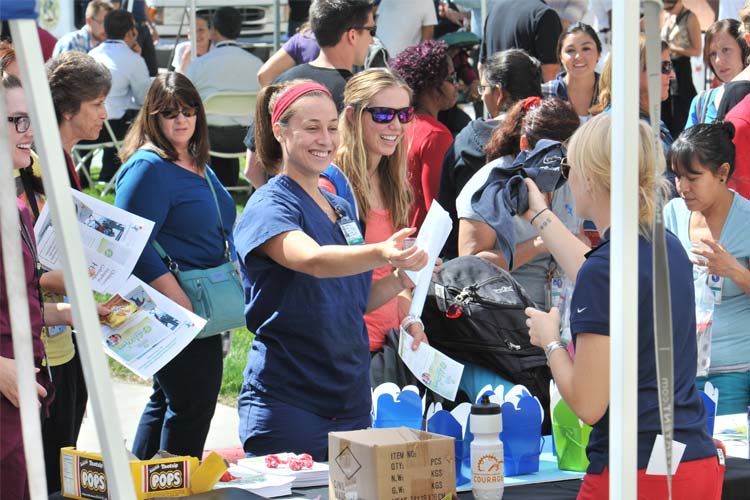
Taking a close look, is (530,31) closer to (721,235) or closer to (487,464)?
(721,235)

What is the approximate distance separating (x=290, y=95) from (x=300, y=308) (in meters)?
0.66

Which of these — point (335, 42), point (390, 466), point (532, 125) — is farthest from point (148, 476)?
point (335, 42)

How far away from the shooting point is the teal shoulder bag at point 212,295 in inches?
166

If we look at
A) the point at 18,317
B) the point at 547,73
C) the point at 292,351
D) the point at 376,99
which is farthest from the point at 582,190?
the point at 547,73

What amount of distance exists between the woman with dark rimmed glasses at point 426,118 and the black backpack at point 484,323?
103cm

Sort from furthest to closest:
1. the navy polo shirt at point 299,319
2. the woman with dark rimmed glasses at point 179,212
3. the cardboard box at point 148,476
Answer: the woman with dark rimmed glasses at point 179,212
the navy polo shirt at point 299,319
the cardboard box at point 148,476

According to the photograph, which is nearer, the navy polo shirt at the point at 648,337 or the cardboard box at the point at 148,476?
the navy polo shirt at the point at 648,337

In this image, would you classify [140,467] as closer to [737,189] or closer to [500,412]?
[500,412]

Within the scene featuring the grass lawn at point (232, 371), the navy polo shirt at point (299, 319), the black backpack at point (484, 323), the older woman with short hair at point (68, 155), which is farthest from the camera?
the grass lawn at point (232, 371)

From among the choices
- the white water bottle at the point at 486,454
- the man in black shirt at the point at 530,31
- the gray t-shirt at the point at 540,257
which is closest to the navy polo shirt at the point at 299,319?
the white water bottle at the point at 486,454

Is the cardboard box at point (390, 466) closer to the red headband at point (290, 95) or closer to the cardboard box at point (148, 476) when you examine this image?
the cardboard box at point (148, 476)

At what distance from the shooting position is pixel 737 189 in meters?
4.91

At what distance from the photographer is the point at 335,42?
529 cm

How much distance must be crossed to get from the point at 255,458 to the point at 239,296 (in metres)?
1.25
